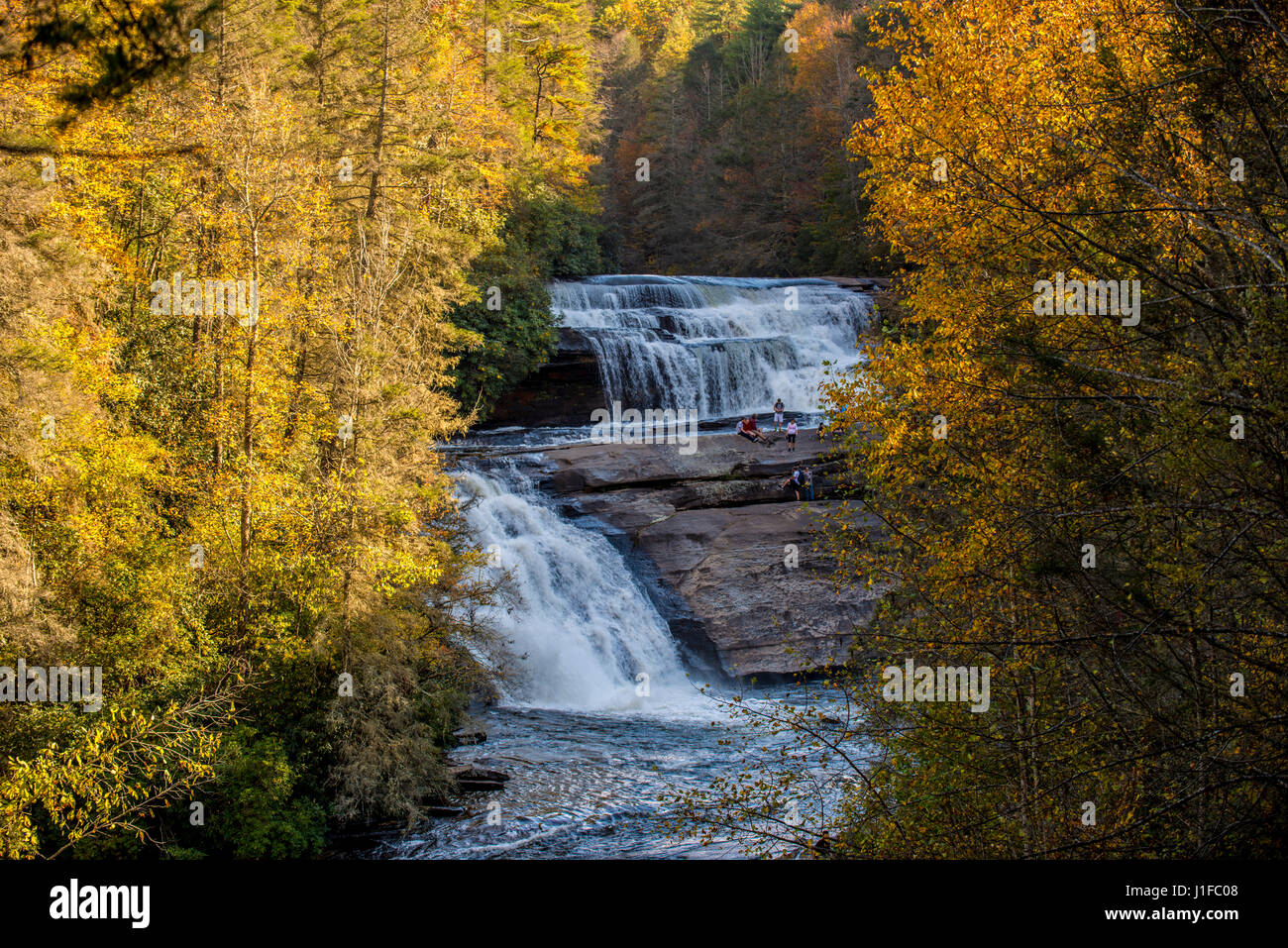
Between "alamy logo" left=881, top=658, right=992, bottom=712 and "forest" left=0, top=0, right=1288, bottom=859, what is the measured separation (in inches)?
7.6

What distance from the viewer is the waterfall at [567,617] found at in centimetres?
1861

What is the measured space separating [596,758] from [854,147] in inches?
380

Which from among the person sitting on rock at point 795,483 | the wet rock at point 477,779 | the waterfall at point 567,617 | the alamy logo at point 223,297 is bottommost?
the wet rock at point 477,779

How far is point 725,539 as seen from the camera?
2155cm

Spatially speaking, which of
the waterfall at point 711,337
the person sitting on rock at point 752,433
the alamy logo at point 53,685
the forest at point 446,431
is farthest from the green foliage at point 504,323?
the alamy logo at point 53,685

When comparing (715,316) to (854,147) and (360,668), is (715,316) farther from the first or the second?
(360,668)

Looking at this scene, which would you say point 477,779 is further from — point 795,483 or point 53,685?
point 795,483

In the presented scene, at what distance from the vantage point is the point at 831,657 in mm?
19766

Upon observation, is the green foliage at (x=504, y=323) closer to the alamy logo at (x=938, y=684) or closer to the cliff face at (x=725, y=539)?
the cliff face at (x=725, y=539)

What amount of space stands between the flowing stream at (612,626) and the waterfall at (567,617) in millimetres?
33

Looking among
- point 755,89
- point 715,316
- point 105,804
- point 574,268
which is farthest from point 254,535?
point 755,89

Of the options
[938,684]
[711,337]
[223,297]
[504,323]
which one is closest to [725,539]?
[223,297]
